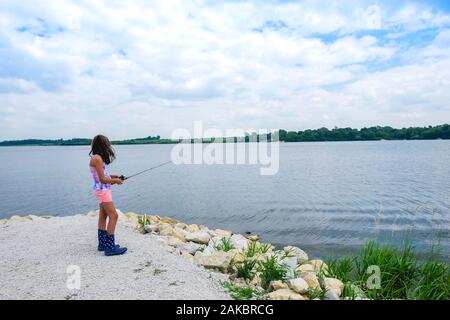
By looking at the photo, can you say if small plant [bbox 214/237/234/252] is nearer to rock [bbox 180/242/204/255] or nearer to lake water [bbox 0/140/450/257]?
rock [bbox 180/242/204/255]

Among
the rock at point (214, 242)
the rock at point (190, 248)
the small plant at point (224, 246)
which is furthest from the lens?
the rock at point (214, 242)

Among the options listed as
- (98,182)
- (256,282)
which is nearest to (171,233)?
(98,182)

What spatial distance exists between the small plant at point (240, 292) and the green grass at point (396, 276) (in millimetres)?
1658

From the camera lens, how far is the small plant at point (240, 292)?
17.3 feet

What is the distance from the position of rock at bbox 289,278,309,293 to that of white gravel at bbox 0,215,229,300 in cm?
110

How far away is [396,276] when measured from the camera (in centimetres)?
686

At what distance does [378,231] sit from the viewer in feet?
44.5

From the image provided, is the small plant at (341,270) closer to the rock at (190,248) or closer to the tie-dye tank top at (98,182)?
the rock at (190,248)

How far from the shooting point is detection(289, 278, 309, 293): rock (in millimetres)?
5559

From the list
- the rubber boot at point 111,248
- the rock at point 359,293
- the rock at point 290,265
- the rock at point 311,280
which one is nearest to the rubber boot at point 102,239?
the rubber boot at point 111,248
